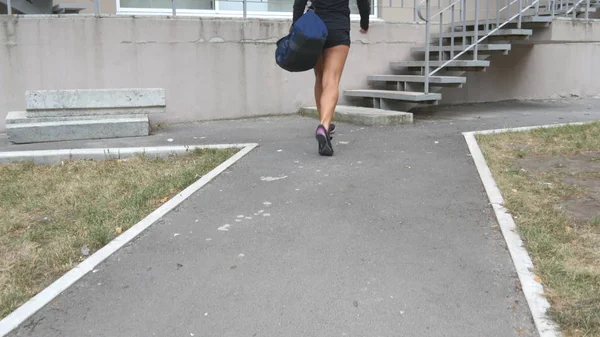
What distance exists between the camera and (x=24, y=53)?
7.00 metres

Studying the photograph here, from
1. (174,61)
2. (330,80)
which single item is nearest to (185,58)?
(174,61)

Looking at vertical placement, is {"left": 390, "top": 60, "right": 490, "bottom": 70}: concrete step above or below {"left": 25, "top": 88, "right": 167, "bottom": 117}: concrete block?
above

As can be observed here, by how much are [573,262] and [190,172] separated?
3.07 m

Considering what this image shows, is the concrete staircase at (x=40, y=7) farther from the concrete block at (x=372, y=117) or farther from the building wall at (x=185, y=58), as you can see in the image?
the concrete block at (x=372, y=117)

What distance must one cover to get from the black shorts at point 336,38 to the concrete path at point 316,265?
3.77ft

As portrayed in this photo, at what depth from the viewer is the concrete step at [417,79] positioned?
7.62m

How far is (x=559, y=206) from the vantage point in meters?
3.81

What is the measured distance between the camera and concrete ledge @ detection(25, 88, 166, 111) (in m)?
6.52

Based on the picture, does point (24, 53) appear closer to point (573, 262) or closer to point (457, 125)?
point (457, 125)

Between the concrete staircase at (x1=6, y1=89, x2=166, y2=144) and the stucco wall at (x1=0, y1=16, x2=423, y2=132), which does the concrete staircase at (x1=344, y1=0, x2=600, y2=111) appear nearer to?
the stucco wall at (x1=0, y1=16, x2=423, y2=132)

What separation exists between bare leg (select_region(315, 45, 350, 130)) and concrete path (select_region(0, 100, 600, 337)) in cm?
52

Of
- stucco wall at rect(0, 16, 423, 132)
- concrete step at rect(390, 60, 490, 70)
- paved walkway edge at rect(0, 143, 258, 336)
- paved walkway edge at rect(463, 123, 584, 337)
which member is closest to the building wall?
stucco wall at rect(0, 16, 423, 132)

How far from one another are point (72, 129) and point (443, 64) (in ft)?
16.5

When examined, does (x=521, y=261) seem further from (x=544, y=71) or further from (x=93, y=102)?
(x=544, y=71)
